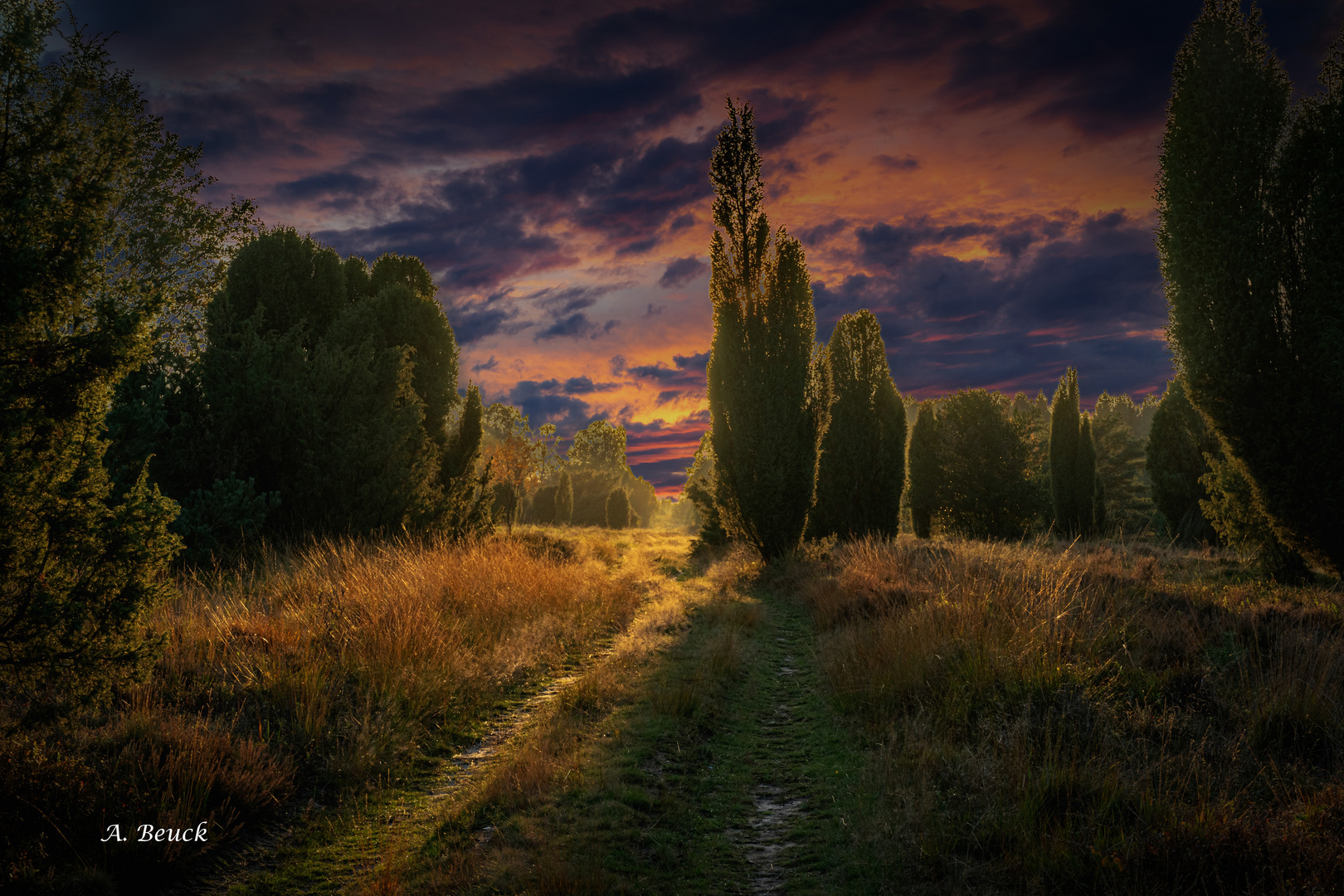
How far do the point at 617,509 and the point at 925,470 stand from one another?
27.8m

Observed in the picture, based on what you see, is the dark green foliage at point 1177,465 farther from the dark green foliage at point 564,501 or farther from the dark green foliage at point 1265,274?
the dark green foliage at point 564,501

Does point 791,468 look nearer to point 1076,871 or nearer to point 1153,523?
point 1076,871

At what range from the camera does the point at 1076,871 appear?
9.73 ft

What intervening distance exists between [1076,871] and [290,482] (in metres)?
13.9

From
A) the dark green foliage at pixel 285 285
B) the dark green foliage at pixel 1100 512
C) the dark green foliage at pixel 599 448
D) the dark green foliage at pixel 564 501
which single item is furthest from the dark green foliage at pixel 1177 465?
the dark green foliage at pixel 599 448

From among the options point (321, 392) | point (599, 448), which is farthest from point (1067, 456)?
point (599, 448)

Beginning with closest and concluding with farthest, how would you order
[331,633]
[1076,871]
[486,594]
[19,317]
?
[1076,871]
[19,317]
[331,633]
[486,594]

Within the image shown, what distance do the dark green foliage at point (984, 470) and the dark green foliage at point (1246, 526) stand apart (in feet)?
50.5

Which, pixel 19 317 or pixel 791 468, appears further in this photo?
pixel 791 468

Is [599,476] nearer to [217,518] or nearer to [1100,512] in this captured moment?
[1100,512]

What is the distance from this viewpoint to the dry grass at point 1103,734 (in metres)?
2.95

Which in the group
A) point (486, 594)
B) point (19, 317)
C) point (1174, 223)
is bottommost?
point (486, 594)

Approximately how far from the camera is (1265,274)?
10.5 meters

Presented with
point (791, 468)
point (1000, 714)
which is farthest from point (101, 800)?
point (791, 468)
